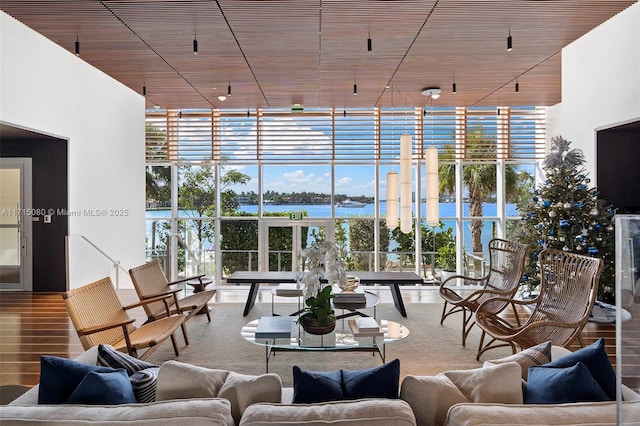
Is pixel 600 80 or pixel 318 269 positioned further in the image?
pixel 600 80

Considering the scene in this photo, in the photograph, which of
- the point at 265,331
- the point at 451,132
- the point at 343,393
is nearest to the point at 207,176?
the point at 451,132

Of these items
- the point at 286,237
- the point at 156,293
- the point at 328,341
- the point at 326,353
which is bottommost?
the point at 326,353

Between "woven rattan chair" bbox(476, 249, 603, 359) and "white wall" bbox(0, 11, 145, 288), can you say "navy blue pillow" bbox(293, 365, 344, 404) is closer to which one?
"woven rattan chair" bbox(476, 249, 603, 359)

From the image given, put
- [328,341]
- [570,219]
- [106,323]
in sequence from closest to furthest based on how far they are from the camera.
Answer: [328,341]
[106,323]
[570,219]

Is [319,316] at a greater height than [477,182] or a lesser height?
lesser

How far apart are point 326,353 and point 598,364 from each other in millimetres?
2951

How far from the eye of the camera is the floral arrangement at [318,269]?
3.57 meters

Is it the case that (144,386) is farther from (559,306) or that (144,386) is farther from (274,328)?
(559,306)

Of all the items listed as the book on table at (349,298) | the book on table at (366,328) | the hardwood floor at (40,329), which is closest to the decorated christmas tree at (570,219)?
the hardwood floor at (40,329)

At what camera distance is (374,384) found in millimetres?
1688

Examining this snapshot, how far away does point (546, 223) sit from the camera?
19.2 ft

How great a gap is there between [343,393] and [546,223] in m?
5.08

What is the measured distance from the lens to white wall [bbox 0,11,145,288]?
5559 millimetres

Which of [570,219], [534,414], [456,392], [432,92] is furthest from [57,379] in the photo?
[432,92]
